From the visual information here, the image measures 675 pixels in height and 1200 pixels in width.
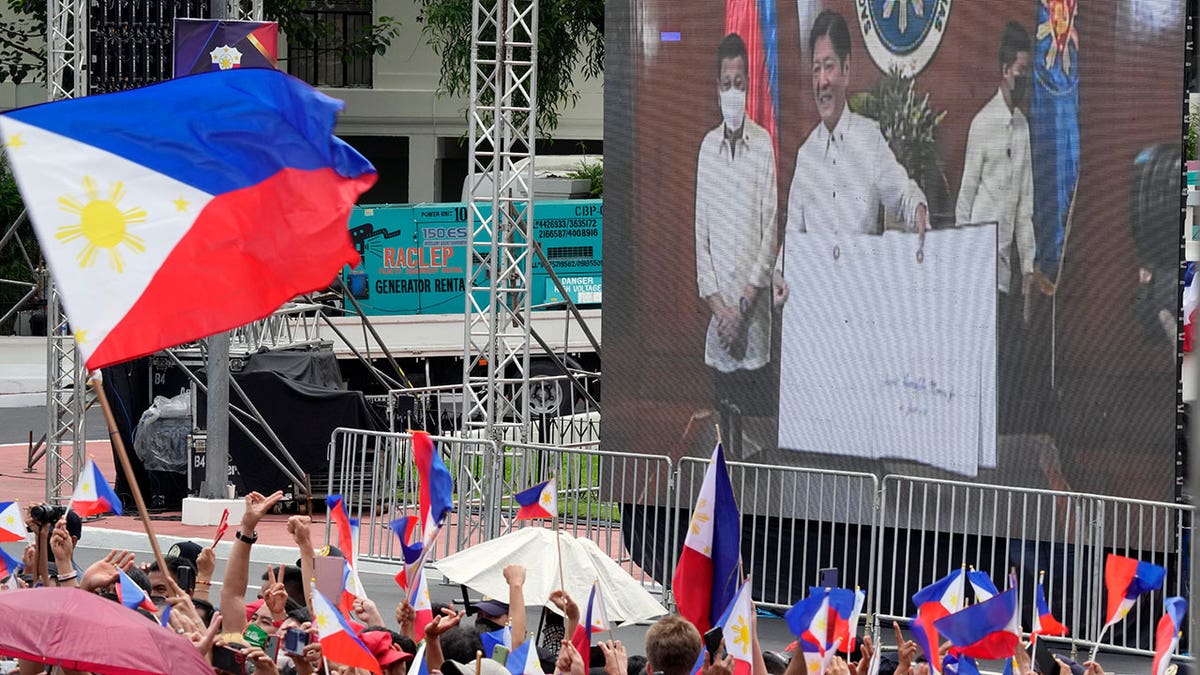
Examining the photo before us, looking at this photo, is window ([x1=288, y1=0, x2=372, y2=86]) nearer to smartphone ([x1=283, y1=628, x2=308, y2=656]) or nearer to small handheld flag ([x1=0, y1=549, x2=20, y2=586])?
small handheld flag ([x1=0, y1=549, x2=20, y2=586])

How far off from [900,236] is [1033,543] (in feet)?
6.78

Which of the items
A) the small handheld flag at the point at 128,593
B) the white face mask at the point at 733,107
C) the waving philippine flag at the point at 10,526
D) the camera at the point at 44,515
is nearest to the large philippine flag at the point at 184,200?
the small handheld flag at the point at 128,593

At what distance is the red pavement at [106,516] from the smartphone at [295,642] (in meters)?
10.0

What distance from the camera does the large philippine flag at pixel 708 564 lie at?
818 cm

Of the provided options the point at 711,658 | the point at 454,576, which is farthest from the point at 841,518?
the point at 711,658

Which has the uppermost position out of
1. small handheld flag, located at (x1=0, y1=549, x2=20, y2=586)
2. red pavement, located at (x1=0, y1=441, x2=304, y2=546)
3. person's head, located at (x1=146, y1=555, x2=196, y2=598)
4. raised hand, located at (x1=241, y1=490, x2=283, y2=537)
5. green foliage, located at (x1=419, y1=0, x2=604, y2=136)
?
green foliage, located at (x1=419, y1=0, x2=604, y2=136)

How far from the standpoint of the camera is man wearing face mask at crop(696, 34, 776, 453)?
12.6 m

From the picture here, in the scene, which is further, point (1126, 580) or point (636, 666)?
point (1126, 580)

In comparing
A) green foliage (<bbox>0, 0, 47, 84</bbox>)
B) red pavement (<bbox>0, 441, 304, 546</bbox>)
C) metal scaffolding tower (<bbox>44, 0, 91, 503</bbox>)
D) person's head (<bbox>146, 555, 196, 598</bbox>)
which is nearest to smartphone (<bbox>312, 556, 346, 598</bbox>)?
person's head (<bbox>146, 555, 196, 598</bbox>)

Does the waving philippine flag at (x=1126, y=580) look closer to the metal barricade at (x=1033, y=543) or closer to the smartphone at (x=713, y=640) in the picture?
the smartphone at (x=713, y=640)

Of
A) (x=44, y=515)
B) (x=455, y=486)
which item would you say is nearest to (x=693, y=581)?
(x=44, y=515)

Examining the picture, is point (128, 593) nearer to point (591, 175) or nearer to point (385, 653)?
point (385, 653)

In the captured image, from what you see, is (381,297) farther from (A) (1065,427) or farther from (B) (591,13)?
(A) (1065,427)

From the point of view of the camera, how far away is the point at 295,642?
659cm
